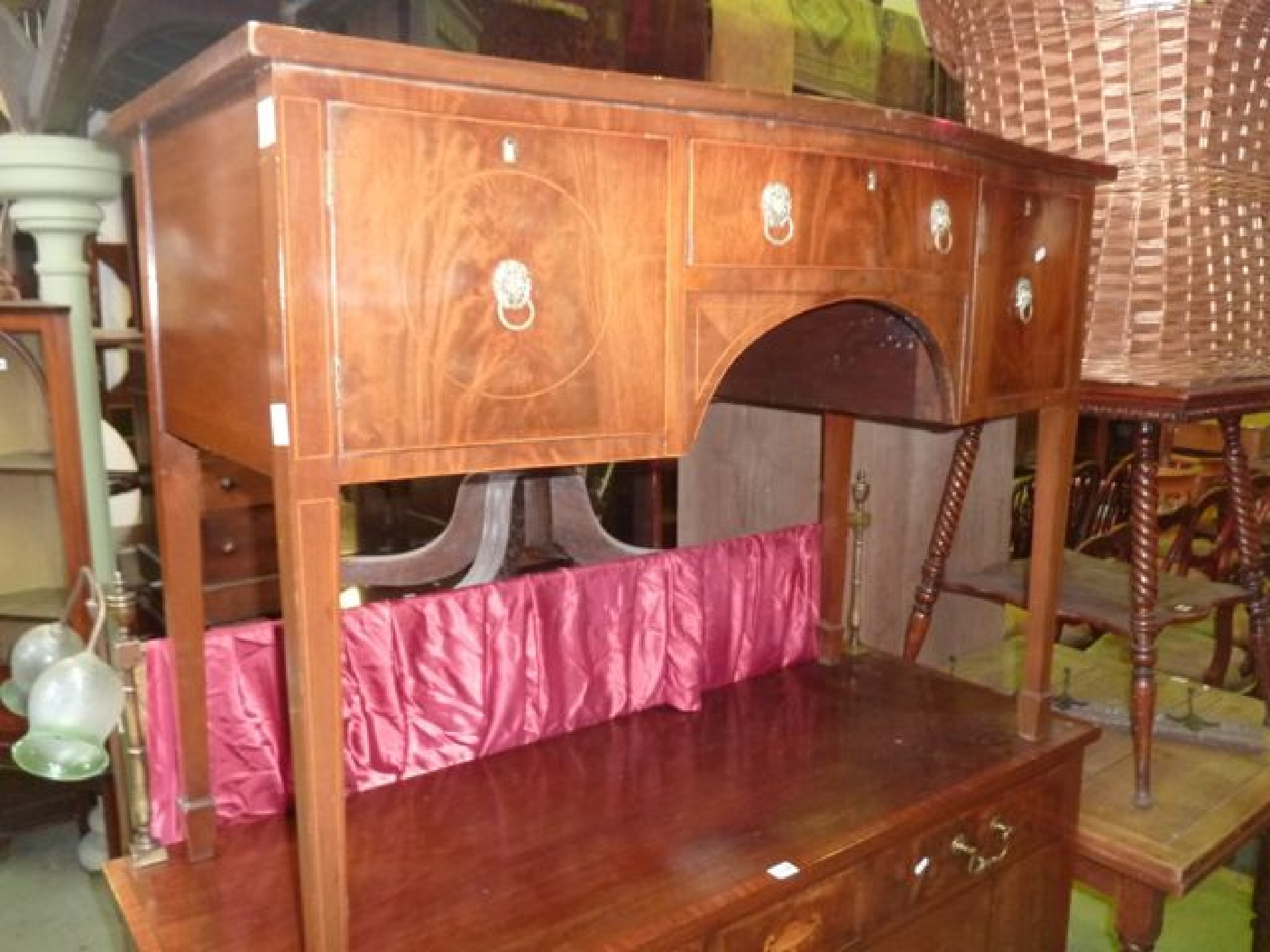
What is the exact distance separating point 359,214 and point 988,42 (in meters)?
1.48

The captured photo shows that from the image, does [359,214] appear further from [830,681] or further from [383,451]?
[830,681]

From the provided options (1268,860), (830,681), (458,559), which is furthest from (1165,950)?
(458,559)

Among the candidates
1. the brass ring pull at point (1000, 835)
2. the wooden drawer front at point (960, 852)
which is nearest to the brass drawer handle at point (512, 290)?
the wooden drawer front at point (960, 852)

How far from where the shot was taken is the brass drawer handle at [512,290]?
1.04m

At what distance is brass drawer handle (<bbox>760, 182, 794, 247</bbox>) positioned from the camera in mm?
1231

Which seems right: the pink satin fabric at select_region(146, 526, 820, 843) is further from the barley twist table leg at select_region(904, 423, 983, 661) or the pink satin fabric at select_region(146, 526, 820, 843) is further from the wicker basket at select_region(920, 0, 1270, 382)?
the wicker basket at select_region(920, 0, 1270, 382)

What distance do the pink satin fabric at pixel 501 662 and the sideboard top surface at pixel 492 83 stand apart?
2.42 ft

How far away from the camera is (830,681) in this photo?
2.02m

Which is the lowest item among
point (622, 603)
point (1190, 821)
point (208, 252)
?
point (1190, 821)

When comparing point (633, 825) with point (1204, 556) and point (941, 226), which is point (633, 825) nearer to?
point (941, 226)

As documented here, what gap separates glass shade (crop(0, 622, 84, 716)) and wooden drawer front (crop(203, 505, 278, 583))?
1776 millimetres

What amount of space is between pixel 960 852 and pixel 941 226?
995mm

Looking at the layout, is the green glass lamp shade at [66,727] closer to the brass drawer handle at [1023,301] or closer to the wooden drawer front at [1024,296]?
the wooden drawer front at [1024,296]

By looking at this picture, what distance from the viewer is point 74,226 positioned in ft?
9.45
